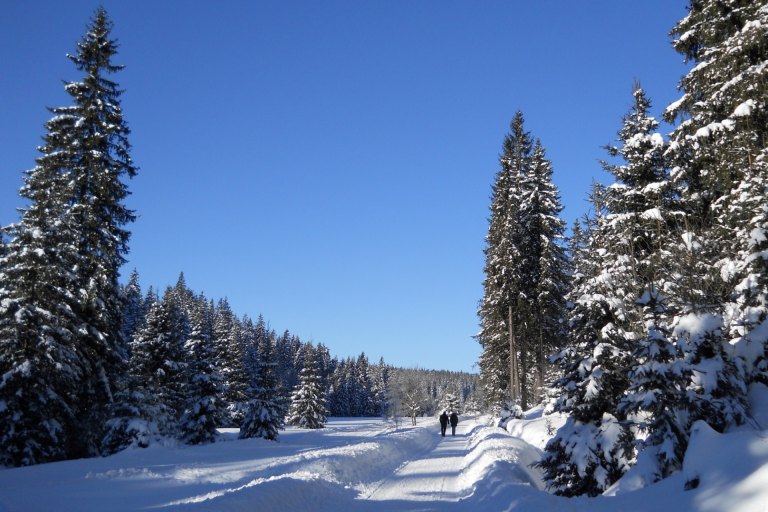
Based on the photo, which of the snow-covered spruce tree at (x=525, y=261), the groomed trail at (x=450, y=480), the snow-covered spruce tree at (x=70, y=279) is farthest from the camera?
the snow-covered spruce tree at (x=525, y=261)

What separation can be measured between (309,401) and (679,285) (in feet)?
146

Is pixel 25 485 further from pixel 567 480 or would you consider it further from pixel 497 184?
pixel 497 184

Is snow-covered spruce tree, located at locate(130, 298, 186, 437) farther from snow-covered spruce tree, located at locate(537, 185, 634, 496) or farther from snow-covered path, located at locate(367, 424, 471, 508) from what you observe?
snow-covered spruce tree, located at locate(537, 185, 634, 496)

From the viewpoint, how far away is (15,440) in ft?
54.8

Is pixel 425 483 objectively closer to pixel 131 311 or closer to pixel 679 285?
pixel 679 285

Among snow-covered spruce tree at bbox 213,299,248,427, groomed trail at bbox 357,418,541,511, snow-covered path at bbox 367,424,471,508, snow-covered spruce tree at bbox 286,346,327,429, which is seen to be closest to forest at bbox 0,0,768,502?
groomed trail at bbox 357,418,541,511

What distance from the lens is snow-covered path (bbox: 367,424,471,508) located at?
472 inches

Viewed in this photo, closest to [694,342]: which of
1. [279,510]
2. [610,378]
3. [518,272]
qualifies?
[610,378]

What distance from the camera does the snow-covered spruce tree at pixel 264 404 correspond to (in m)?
31.5

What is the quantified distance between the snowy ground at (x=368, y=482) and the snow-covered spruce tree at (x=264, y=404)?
Answer: 1023 cm

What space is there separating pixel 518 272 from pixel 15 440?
27.3m

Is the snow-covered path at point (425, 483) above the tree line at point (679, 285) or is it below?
below

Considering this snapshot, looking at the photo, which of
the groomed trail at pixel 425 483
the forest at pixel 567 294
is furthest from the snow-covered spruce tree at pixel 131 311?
the groomed trail at pixel 425 483

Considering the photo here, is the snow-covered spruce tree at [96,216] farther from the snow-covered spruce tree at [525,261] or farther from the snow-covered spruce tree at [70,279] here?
the snow-covered spruce tree at [525,261]
